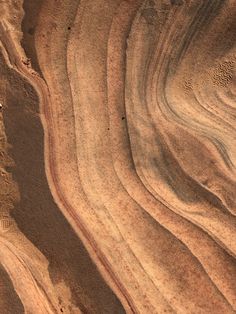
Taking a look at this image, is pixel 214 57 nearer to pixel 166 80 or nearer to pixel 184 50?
pixel 184 50

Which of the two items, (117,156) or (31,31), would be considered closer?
(117,156)

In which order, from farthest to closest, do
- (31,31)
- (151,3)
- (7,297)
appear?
(151,3), (31,31), (7,297)

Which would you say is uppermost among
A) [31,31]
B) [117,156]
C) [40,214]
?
[31,31]

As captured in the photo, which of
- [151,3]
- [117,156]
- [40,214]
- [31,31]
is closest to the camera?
[40,214]

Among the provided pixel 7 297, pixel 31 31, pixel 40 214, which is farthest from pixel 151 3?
pixel 7 297

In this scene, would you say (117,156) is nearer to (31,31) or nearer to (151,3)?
(31,31)

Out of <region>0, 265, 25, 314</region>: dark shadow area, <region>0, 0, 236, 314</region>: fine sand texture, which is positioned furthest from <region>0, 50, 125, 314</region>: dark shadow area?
<region>0, 265, 25, 314</region>: dark shadow area

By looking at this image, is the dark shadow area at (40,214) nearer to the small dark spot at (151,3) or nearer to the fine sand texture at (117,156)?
the fine sand texture at (117,156)
